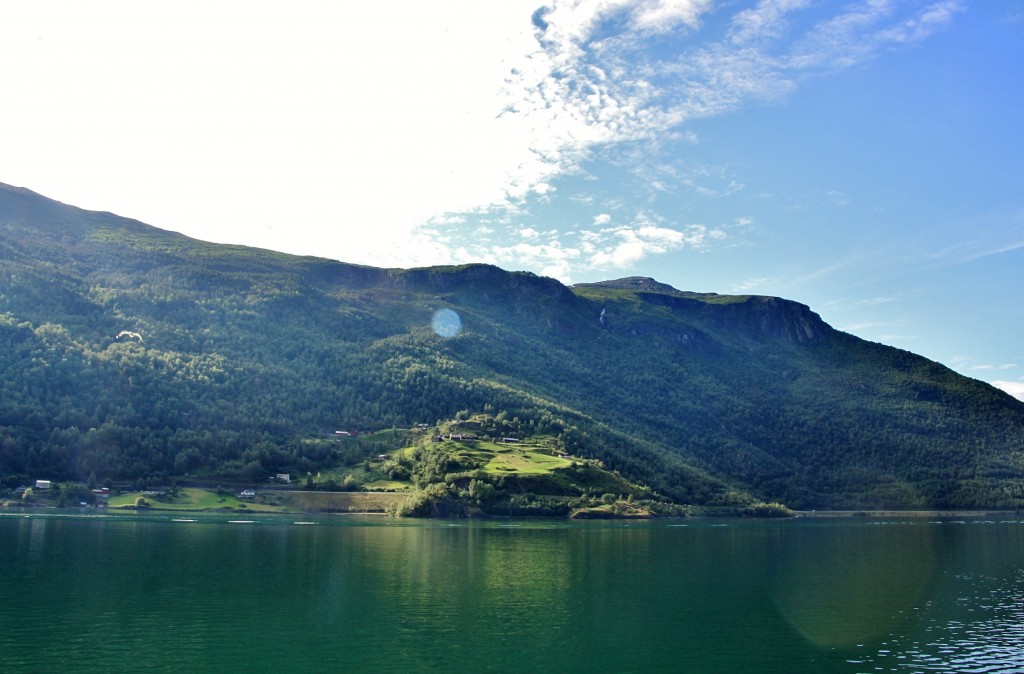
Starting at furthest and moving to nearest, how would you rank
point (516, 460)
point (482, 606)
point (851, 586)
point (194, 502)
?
point (516, 460), point (194, 502), point (851, 586), point (482, 606)

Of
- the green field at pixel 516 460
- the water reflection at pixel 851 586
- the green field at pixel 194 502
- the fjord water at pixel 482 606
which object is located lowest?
the water reflection at pixel 851 586

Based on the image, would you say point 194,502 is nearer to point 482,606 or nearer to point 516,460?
point 516,460

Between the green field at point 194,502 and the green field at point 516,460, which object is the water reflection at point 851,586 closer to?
the green field at point 516,460

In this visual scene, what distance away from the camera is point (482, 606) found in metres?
49.4

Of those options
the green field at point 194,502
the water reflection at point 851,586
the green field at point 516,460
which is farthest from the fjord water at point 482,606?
the green field at point 516,460

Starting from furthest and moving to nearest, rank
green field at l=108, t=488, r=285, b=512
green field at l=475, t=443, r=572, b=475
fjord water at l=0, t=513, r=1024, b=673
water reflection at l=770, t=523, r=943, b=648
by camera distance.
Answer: green field at l=475, t=443, r=572, b=475 → green field at l=108, t=488, r=285, b=512 → water reflection at l=770, t=523, r=943, b=648 → fjord water at l=0, t=513, r=1024, b=673

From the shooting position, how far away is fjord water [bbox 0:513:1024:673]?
36.2 m

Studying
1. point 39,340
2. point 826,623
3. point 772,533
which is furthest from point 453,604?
point 39,340

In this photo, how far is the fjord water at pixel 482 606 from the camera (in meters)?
36.2

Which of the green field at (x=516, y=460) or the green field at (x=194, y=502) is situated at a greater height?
the green field at (x=516, y=460)

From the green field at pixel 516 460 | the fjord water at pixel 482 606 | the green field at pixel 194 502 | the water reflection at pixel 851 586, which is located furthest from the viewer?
the green field at pixel 516 460

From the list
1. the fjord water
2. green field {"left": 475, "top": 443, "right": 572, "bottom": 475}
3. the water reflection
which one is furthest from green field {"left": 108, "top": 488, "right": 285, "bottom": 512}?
the water reflection

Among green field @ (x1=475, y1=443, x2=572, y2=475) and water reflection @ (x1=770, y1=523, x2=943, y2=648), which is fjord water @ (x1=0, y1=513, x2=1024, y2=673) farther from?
green field @ (x1=475, y1=443, x2=572, y2=475)

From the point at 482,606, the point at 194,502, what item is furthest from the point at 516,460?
the point at 482,606
